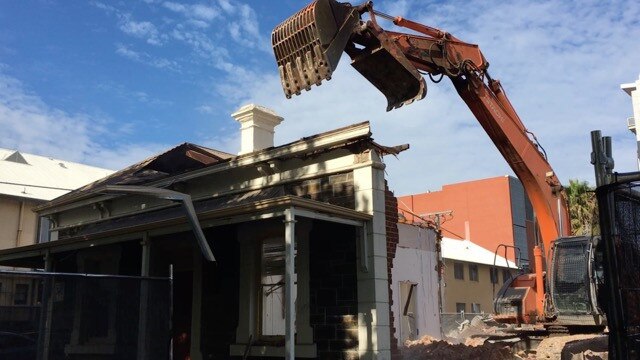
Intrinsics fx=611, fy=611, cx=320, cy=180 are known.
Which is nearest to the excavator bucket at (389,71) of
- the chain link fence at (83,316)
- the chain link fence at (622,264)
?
the chain link fence at (83,316)

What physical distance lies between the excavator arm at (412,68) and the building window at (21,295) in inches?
163

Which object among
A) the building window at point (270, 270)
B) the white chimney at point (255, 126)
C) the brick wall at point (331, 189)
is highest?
the white chimney at point (255, 126)

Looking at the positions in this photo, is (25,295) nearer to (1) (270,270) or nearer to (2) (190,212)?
(2) (190,212)

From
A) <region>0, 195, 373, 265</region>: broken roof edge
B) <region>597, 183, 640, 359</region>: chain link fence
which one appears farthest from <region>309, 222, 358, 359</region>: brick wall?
<region>597, 183, 640, 359</region>: chain link fence

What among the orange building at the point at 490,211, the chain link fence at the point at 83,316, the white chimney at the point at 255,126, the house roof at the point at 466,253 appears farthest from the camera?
the orange building at the point at 490,211

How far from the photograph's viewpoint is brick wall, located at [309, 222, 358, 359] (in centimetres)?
898

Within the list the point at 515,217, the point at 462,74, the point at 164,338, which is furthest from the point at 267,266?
the point at 515,217

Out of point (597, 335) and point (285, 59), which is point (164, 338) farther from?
point (597, 335)

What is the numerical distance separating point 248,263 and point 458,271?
27.6 m

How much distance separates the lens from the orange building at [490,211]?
46031 mm

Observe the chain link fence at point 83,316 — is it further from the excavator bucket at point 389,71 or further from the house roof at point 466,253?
the house roof at point 466,253

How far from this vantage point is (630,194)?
3254 millimetres

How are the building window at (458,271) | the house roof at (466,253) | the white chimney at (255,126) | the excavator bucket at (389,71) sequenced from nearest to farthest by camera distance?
1. the excavator bucket at (389,71)
2. the white chimney at (255,126)
3. the house roof at (466,253)
4. the building window at (458,271)

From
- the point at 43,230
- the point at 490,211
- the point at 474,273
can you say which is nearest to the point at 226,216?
the point at 43,230
